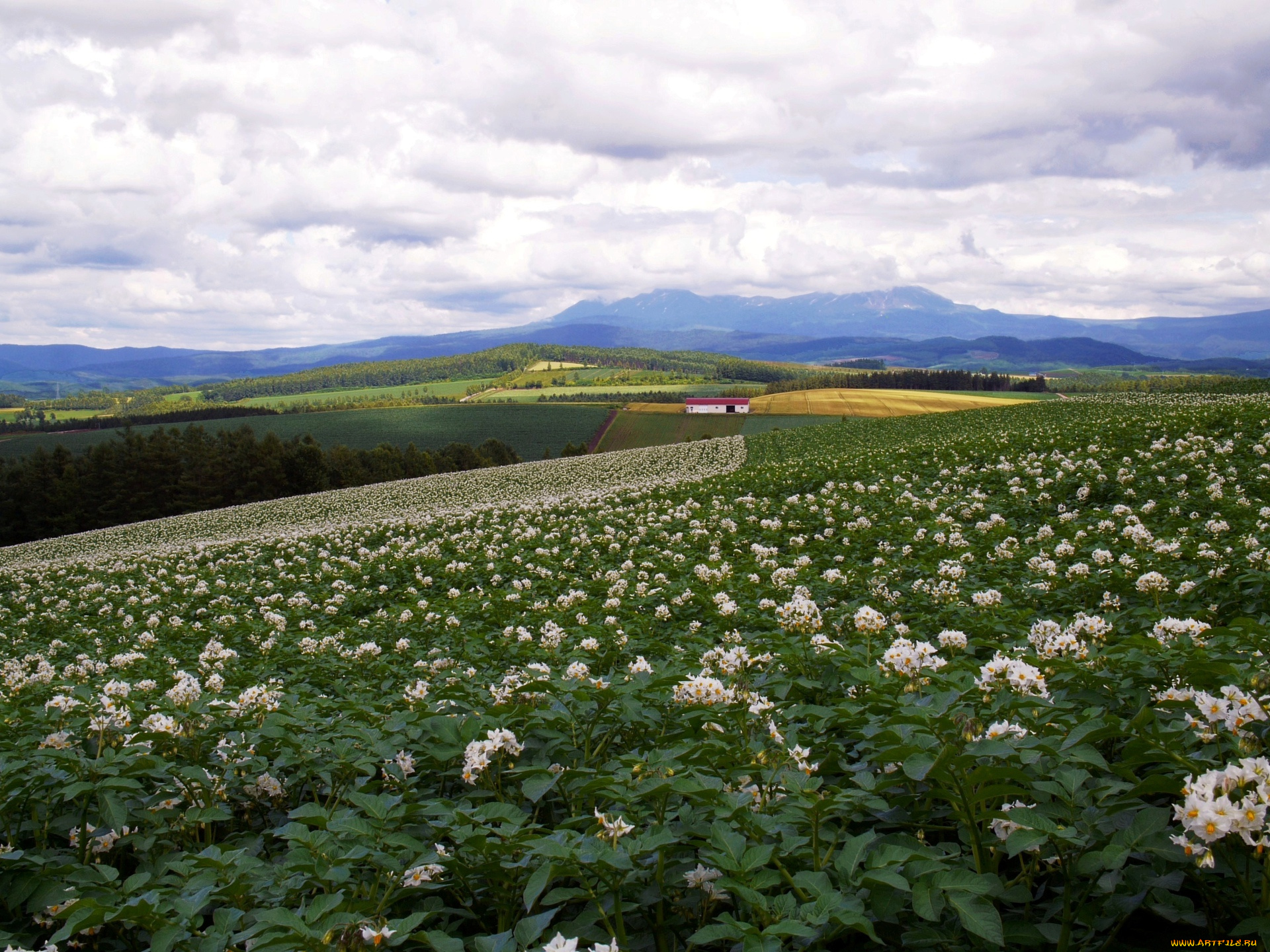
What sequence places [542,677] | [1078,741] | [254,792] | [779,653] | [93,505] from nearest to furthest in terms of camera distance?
[1078,741] < [254,792] < [542,677] < [779,653] < [93,505]

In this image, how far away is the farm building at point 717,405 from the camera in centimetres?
11569

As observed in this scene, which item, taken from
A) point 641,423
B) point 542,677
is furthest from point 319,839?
point 641,423

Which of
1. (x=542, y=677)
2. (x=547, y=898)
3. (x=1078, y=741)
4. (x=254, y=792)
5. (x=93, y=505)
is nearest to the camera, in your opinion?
(x=547, y=898)

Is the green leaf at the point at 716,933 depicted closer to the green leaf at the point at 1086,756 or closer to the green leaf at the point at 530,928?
the green leaf at the point at 530,928

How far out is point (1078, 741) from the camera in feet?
11.0

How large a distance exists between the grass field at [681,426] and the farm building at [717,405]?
3.22 meters

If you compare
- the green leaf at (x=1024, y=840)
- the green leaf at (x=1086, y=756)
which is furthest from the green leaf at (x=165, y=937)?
the green leaf at (x=1086, y=756)

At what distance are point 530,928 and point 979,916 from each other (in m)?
A: 1.66

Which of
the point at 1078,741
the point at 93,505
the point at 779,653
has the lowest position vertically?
the point at 93,505

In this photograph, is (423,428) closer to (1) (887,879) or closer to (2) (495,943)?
(2) (495,943)

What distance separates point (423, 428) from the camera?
127 metres

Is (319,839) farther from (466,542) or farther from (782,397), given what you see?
(782,397)

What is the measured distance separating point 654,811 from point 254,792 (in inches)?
Result: 114

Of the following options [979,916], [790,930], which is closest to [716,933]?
[790,930]
